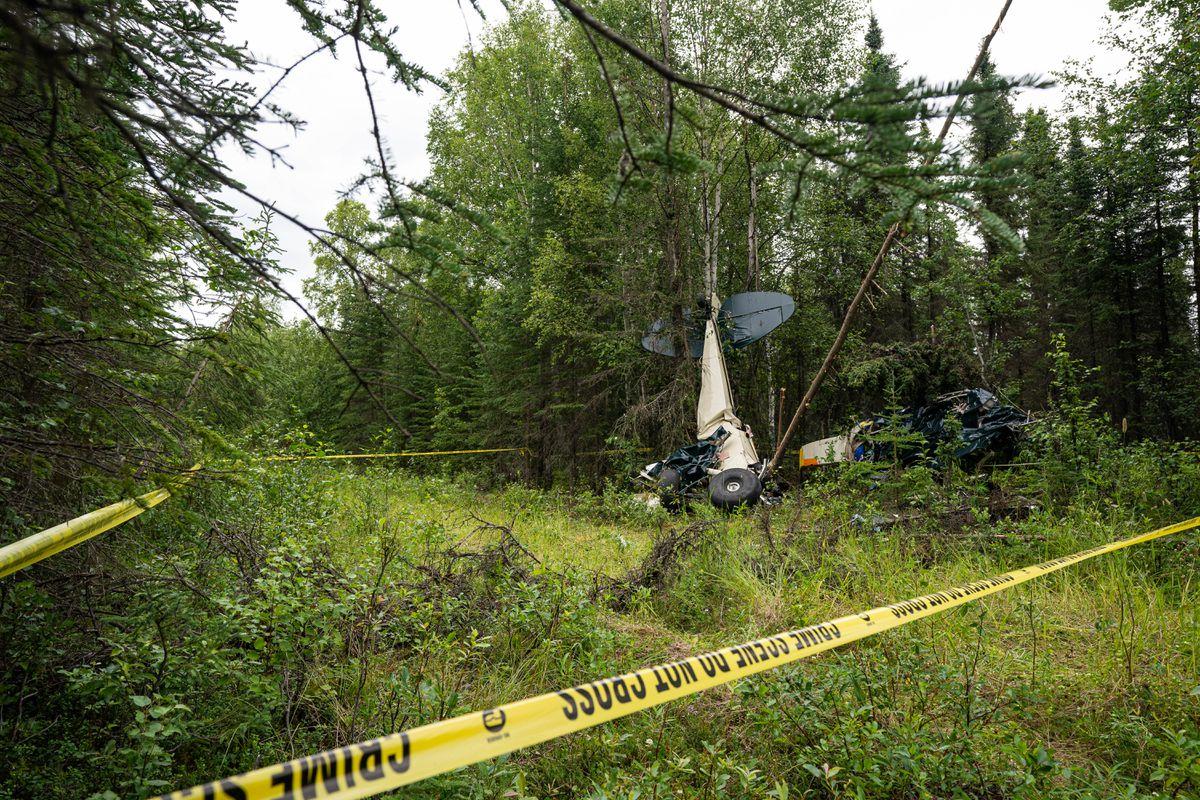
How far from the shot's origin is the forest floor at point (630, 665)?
211cm

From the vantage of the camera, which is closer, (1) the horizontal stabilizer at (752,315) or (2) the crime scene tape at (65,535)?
(2) the crime scene tape at (65,535)

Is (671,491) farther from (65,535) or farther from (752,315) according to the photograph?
(65,535)

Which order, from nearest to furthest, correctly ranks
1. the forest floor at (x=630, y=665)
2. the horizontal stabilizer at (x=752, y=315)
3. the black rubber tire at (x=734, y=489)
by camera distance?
the forest floor at (x=630, y=665), the black rubber tire at (x=734, y=489), the horizontal stabilizer at (x=752, y=315)

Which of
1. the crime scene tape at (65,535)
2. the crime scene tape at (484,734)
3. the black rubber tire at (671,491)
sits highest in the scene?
the crime scene tape at (65,535)

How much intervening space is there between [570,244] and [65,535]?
40.8ft

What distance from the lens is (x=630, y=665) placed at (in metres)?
3.00

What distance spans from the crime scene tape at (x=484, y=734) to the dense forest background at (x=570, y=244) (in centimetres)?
73

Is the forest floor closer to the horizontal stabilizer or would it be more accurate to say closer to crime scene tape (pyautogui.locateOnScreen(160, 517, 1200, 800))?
crime scene tape (pyautogui.locateOnScreen(160, 517, 1200, 800))

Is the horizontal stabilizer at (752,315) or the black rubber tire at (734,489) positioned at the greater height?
the horizontal stabilizer at (752,315)

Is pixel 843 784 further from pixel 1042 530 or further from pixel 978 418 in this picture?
pixel 978 418

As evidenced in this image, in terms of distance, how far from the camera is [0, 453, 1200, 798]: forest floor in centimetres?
211

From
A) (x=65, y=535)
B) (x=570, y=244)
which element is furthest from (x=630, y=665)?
(x=570, y=244)

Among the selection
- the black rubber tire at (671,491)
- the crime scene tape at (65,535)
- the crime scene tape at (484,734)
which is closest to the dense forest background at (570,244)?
the crime scene tape at (65,535)

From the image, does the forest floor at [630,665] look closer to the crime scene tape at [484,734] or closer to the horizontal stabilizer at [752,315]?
the crime scene tape at [484,734]
